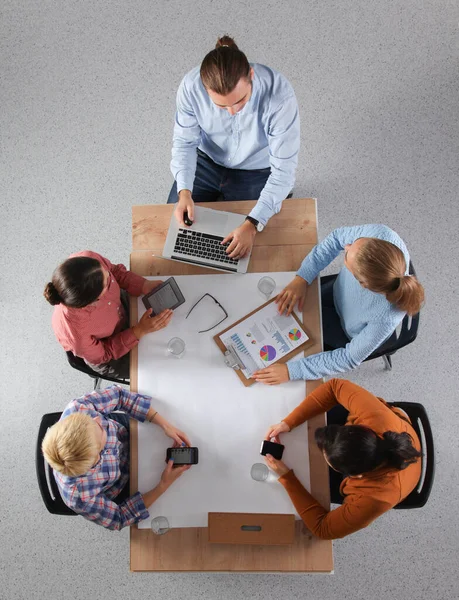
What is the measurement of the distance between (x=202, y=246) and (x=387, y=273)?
0.66m

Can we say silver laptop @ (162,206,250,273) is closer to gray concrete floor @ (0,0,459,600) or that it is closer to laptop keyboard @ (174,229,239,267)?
laptop keyboard @ (174,229,239,267)

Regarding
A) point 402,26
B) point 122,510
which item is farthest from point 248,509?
point 402,26

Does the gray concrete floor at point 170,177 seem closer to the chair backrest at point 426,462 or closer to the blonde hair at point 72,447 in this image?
the chair backrest at point 426,462

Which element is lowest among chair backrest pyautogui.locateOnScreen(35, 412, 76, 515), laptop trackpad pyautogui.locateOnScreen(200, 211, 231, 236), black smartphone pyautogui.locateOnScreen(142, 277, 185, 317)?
chair backrest pyautogui.locateOnScreen(35, 412, 76, 515)

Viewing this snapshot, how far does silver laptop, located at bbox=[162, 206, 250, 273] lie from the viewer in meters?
1.68

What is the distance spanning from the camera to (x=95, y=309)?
159 centimetres

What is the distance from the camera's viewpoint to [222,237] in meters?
1.72

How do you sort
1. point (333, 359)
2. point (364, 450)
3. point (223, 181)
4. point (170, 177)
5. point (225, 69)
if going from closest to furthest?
point (364, 450)
point (225, 69)
point (333, 359)
point (223, 181)
point (170, 177)

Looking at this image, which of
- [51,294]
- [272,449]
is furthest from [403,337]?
[51,294]

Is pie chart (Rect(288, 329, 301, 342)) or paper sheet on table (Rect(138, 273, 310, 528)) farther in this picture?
pie chart (Rect(288, 329, 301, 342))

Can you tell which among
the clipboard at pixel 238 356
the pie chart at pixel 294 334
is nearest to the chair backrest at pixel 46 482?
the clipboard at pixel 238 356

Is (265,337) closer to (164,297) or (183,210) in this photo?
(164,297)

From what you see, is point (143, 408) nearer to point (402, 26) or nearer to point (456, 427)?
point (456, 427)

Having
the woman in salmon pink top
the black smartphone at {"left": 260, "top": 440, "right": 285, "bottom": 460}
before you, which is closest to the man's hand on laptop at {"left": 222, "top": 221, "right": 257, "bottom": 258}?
the woman in salmon pink top
